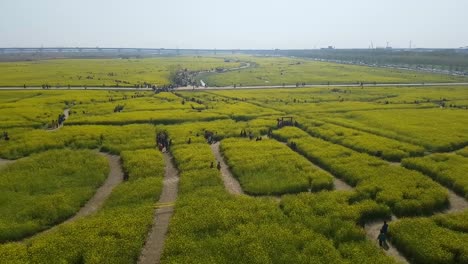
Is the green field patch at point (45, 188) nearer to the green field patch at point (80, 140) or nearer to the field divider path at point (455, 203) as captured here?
the green field patch at point (80, 140)

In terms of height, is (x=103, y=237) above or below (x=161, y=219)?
above

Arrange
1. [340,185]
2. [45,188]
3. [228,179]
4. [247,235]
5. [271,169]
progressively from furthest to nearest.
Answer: [271,169] → [228,179] → [340,185] → [45,188] → [247,235]

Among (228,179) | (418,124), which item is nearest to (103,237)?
(228,179)

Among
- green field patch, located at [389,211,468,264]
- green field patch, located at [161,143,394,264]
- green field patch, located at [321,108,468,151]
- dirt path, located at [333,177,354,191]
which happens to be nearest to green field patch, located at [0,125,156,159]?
green field patch, located at [161,143,394,264]

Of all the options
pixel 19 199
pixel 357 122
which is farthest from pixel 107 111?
pixel 357 122

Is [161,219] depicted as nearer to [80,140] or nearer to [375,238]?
[375,238]

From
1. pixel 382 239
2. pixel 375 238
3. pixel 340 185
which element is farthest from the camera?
pixel 340 185
